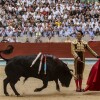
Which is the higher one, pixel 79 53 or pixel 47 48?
pixel 79 53

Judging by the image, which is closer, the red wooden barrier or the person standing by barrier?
the person standing by barrier

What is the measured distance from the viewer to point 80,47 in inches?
360

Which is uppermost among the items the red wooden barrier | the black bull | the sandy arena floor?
the black bull

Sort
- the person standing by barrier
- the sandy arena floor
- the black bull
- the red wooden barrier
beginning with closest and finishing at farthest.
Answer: the sandy arena floor, the black bull, the person standing by barrier, the red wooden barrier

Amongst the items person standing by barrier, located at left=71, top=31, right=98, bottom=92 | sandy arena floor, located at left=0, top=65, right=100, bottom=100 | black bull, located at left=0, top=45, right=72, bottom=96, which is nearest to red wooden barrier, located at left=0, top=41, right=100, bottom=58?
sandy arena floor, located at left=0, top=65, right=100, bottom=100

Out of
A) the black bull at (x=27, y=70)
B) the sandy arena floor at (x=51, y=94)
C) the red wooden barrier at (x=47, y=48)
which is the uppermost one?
the black bull at (x=27, y=70)

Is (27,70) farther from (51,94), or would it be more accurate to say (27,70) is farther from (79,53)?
(79,53)

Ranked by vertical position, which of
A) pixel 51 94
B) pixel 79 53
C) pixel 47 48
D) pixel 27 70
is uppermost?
pixel 79 53

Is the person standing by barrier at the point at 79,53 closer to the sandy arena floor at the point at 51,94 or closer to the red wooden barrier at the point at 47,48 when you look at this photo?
the sandy arena floor at the point at 51,94

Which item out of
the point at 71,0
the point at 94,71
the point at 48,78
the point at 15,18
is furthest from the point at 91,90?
the point at 71,0

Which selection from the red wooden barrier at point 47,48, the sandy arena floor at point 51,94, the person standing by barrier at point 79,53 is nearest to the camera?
the sandy arena floor at point 51,94

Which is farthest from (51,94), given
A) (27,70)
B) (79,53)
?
(79,53)

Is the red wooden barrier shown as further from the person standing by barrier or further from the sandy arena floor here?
the person standing by barrier

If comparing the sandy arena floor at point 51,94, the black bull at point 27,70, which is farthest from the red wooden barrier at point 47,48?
the black bull at point 27,70
